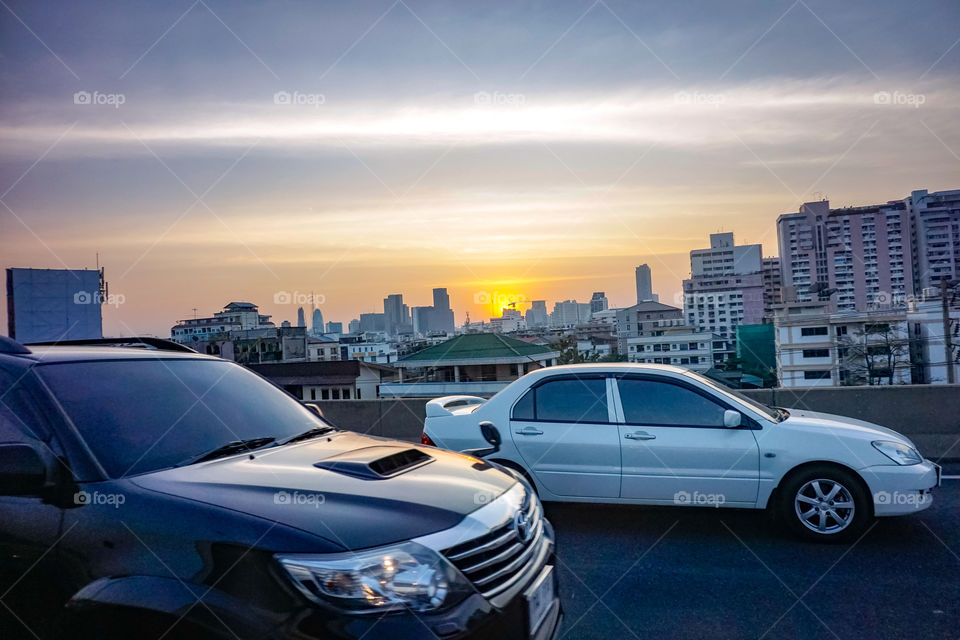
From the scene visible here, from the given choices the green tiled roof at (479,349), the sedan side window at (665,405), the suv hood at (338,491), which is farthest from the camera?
the green tiled roof at (479,349)

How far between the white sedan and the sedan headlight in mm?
11

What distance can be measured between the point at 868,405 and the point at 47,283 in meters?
13.0

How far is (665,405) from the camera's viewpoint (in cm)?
595

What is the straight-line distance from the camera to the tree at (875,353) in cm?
2963

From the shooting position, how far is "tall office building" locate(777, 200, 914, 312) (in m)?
98.9

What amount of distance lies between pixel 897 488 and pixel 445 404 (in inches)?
162

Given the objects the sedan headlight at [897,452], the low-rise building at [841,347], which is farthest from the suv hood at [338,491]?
the low-rise building at [841,347]

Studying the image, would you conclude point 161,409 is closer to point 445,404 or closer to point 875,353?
point 445,404

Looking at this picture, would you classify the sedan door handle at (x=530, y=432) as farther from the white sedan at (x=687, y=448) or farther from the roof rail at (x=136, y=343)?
the roof rail at (x=136, y=343)

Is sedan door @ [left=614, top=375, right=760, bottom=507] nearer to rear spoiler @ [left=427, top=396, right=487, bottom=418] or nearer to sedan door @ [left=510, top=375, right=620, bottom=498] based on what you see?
sedan door @ [left=510, top=375, right=620, bottom=498]

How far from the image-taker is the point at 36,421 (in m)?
2.75

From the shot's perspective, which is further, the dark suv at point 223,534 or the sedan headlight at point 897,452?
the sedan headlight at point 897,452

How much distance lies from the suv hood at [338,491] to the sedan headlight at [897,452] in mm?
3908

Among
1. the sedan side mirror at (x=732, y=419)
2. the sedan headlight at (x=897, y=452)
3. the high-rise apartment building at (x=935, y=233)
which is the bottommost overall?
the sedan headlight at (x=897, y=452)
